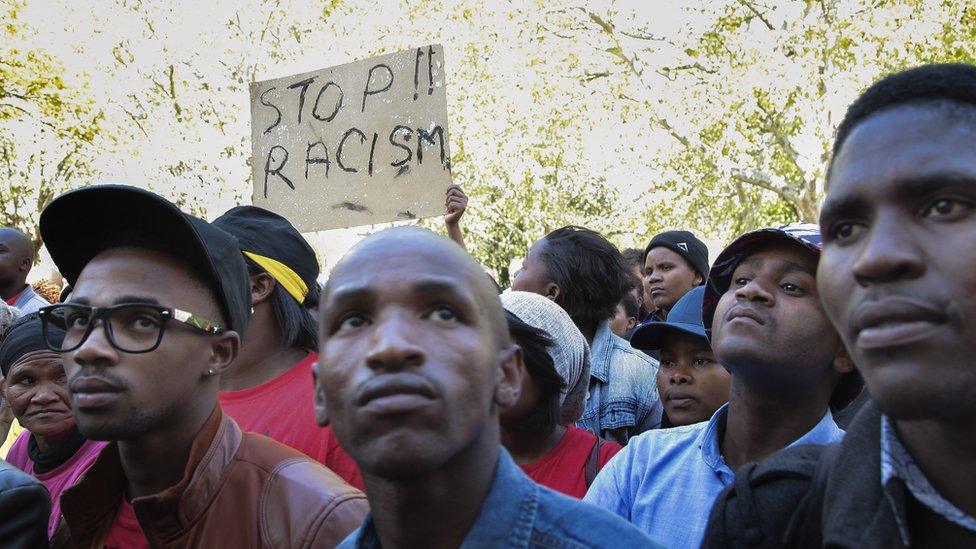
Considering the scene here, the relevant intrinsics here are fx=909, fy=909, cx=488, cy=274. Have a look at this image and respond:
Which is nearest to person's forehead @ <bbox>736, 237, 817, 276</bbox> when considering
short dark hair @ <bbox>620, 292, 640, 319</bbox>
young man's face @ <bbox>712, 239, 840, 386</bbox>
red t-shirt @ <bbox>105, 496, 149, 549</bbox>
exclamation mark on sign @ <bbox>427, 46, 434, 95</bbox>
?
young man's face @ <bbox>712, 239, 840, 386</bbox>

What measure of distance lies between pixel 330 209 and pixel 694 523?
3590 mm

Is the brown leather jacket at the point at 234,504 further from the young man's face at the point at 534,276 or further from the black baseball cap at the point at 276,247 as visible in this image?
the young man's face at the point at 534,276

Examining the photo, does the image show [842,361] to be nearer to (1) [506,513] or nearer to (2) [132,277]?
(1) [506,513]

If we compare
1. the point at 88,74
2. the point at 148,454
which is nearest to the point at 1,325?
the point at 148,454

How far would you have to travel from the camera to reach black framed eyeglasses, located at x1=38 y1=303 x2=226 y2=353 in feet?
7.54

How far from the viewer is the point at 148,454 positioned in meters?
2.37

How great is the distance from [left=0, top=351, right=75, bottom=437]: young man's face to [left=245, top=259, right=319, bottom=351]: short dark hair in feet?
2.74

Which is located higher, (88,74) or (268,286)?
(88,74)

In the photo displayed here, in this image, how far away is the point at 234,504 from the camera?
87.3 inches

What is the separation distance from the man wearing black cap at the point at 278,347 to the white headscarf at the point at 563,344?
0.81 metres

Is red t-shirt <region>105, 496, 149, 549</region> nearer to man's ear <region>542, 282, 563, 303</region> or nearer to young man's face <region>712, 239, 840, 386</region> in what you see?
young man's face <region>712, 239, 840, 386</region>

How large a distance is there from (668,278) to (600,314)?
5.30 feet

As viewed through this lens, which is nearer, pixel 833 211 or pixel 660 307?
pixel 833 211

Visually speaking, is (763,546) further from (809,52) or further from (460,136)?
(460,136)
